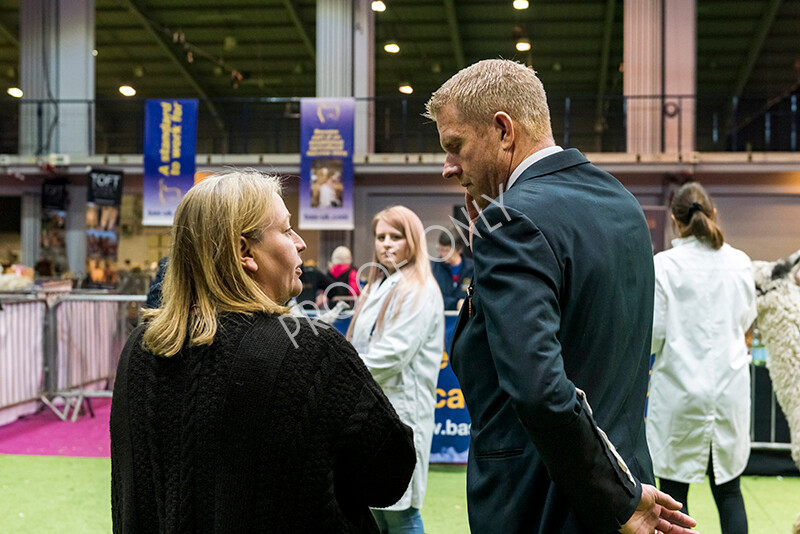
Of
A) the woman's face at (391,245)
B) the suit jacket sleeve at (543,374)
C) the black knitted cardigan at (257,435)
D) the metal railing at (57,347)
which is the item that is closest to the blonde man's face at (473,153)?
the suit jacket sleeve at (543,374)

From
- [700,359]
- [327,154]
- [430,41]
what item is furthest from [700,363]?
[430,41]

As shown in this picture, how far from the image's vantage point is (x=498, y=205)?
1.38 metres

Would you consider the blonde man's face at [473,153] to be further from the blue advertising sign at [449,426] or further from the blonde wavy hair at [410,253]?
the blue advertising sign at [449,426]

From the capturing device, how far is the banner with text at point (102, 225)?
41.4 feet

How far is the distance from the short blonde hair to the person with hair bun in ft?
1.56

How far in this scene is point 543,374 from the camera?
125 cm

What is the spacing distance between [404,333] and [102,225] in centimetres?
1191

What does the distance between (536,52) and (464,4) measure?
10.3ft

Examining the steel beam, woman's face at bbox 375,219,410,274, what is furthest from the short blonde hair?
the steel beam

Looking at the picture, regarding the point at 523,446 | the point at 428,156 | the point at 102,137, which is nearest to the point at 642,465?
the point at 523,446

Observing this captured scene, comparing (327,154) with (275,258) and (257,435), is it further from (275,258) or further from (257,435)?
(257,435)

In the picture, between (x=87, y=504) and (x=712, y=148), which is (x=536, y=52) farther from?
(x=87, y=504)

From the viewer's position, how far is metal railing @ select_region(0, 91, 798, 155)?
15476mm

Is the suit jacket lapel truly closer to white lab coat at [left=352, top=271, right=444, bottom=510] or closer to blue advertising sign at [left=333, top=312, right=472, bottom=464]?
white lab coat at [left=352, top=271, right=444, bottom=510]
